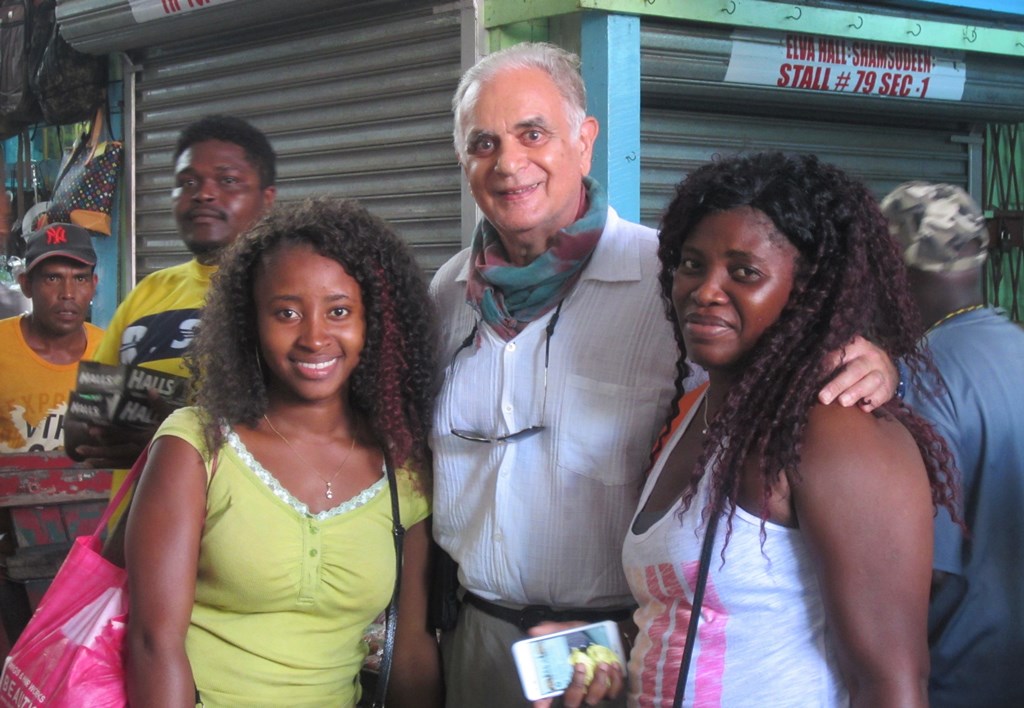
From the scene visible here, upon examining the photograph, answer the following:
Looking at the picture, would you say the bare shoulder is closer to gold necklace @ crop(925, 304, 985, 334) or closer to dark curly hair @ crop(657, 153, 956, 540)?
dark curly hair @ crop(657, 153, 956, 540)

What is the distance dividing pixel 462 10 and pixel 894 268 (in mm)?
3026

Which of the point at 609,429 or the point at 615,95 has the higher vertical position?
the point at 615,95

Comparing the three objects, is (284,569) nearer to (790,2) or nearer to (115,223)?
(790,2)

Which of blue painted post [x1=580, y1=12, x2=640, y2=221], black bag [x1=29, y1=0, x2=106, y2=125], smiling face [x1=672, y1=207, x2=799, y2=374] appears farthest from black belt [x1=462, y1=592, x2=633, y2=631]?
black bag [x1=29, y1=0, x2=106, y2=125]

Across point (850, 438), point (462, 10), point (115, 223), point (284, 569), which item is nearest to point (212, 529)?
point (284, 569)

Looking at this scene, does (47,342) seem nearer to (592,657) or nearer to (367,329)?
(367,329)

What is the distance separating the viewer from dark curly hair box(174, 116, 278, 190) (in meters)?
3.45

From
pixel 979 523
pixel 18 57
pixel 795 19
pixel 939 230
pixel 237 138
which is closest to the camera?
pixel 979 523

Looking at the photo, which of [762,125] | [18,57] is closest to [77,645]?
[762,125]

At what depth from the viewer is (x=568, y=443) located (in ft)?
7.80

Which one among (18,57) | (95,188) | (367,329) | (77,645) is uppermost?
(18,57)

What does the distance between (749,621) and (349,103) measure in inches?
151

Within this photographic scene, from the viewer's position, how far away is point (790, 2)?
4.74 meters

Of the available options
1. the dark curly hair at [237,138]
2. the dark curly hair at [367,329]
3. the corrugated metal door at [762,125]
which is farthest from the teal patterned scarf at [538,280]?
the corrugated metal door at [762,125]
